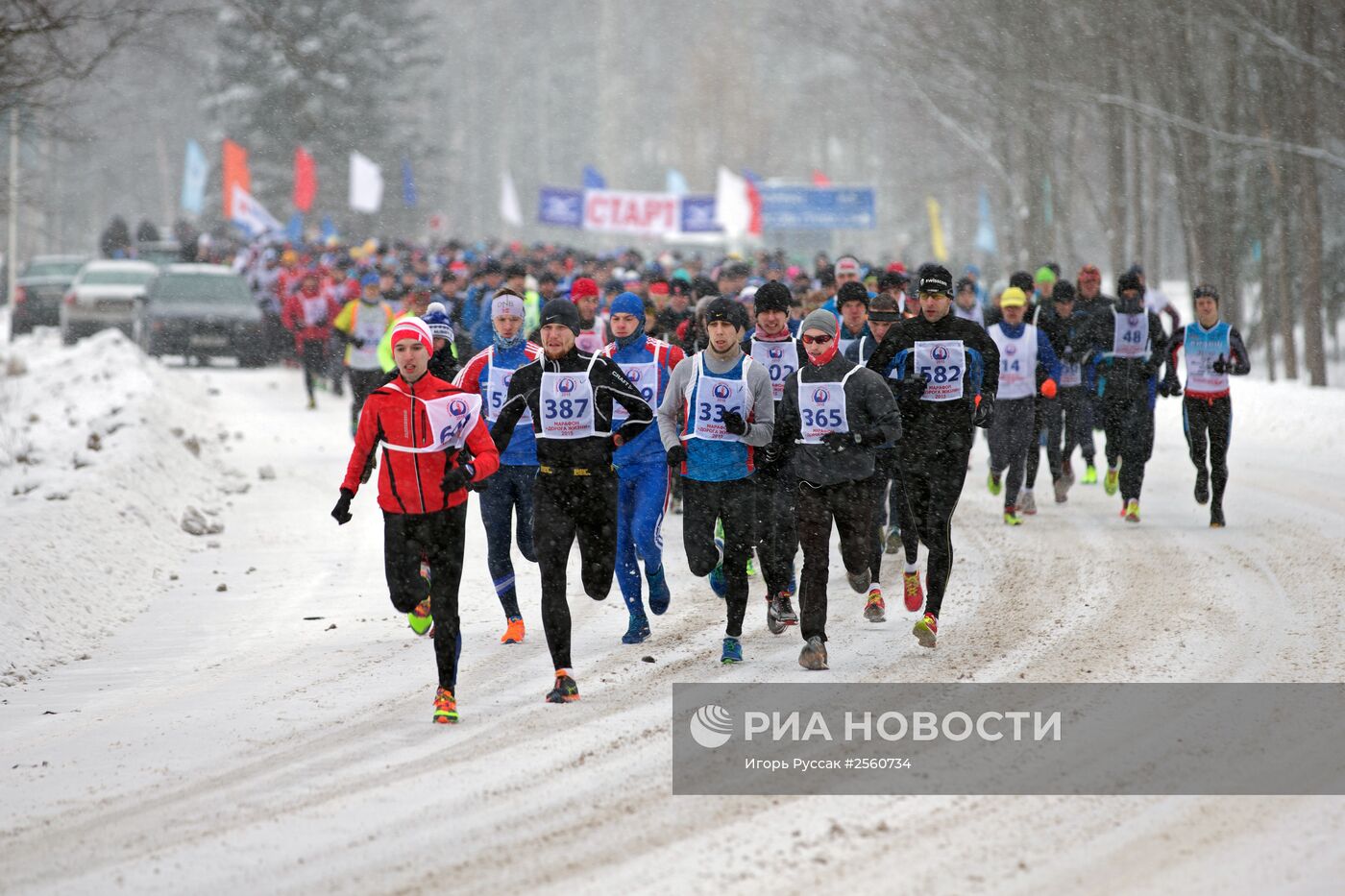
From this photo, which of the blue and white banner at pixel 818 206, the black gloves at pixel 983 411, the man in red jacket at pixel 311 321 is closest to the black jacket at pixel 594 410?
the black gloves at pixel 983 411

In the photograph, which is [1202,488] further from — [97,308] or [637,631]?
[97,308]

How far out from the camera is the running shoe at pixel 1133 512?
14305 mm

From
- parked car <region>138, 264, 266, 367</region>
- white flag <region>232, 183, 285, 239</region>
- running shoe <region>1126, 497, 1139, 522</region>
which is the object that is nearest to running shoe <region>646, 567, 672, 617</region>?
running shoe <region>1126, 497, 1139, 522</region>

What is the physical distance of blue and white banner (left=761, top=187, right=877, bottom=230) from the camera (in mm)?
44125

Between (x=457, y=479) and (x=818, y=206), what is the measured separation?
37227 mm

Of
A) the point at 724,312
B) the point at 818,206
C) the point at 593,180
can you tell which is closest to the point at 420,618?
the point at 724,312

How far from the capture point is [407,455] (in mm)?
8164

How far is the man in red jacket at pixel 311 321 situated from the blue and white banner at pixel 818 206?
768 inches

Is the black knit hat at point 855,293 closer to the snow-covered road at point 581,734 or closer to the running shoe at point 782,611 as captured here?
the snow-covered road at point 581,734

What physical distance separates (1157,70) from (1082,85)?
5.04 metres

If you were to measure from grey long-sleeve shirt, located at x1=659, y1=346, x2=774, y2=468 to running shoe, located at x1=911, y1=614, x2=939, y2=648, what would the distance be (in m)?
1.37

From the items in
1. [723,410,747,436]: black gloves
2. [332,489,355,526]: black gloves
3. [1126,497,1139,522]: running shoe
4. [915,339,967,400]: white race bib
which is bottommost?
[1126,497,1139,522]: running shoe

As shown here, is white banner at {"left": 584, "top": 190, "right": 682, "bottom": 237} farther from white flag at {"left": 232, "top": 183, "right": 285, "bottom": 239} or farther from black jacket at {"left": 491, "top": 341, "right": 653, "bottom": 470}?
black jacket at {"left": 491, "top": 341, "right": 653, "bottom": 470}

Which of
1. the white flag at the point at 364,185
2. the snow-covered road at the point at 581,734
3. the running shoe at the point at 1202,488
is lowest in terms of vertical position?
the snow-covered road at the point at 581,734
